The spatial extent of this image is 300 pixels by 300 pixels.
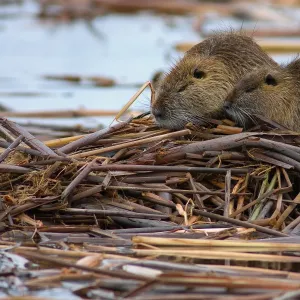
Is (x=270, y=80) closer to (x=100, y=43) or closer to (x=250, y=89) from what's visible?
(x=250, y=89)

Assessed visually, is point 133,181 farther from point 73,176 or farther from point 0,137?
point 0,137

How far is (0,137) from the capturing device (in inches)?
233

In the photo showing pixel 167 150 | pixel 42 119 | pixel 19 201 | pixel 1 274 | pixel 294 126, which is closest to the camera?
pixel 1 274

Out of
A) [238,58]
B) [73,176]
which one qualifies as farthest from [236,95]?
[73,176]

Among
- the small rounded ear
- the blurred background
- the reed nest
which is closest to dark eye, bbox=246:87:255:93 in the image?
the small rounded ear

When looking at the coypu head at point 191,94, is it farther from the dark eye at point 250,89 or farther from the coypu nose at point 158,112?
the dark eye at point 250,89

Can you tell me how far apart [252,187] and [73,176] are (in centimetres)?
99

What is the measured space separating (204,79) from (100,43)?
8986 mm

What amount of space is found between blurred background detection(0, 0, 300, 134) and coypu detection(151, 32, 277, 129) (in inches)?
11.6

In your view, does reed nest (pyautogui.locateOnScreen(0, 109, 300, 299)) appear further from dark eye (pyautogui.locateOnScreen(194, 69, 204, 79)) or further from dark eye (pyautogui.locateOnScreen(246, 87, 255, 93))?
dark eye (pyautogui.locateOnScreen(194, 69, 204, 79))

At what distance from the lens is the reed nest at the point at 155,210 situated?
14.4 feet

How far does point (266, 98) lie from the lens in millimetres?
6152

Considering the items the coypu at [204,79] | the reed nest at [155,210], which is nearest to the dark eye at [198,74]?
the coypu at [204,79]

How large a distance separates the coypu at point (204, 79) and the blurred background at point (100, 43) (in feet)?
0.97
